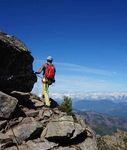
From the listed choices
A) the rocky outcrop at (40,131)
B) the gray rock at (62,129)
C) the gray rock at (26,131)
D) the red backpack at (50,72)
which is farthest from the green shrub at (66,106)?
the gray rock at (26,131)

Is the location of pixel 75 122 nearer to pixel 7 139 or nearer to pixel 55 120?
pixel 55 120

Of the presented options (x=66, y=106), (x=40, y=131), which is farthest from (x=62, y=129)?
(x=66, y=106)

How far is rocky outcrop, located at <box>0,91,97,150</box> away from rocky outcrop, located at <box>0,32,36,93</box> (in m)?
2.79

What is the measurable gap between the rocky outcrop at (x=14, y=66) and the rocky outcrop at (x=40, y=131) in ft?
9.14

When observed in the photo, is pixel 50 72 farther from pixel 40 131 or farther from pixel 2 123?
pixel 2 123

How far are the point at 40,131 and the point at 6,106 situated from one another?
429cm

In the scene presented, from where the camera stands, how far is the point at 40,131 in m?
28.1

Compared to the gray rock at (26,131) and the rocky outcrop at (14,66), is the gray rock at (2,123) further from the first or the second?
the rocky outcrop at (14,66)

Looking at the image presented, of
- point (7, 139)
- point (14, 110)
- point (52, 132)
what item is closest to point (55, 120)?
point (52, 132)

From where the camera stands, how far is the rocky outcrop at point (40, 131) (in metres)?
26.1

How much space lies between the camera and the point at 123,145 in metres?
160

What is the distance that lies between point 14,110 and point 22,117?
1178 mm

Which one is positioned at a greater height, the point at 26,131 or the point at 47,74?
the point at 47,74

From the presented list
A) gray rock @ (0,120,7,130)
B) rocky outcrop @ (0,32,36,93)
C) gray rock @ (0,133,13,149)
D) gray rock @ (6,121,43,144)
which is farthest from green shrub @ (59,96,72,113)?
gray rock @ (0,133,13,149)
